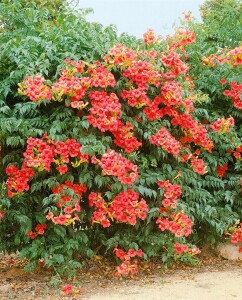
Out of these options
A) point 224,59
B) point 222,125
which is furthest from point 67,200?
point 224,59

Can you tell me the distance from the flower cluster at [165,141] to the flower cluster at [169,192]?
349mm

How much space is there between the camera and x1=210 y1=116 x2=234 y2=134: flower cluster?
598 centimetres

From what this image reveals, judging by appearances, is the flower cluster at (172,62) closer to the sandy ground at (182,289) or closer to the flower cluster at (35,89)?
the flower cluster at (35,89)

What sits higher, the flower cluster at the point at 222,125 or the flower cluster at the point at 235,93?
the flower cluster at the point at 235,93

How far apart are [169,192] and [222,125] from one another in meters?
1.13

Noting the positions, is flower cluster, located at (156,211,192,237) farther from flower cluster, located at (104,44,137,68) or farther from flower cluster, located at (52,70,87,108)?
flower cluster, located at (104,44,137,68)

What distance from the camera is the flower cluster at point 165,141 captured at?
5395mm

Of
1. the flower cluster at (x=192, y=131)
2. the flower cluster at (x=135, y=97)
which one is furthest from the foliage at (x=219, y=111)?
the flower cluster at (x=135, y=97)

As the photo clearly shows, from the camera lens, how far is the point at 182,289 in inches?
202

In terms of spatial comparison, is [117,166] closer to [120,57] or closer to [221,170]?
[120,57]

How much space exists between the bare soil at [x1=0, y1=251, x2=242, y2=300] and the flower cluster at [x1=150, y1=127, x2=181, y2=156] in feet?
4.51

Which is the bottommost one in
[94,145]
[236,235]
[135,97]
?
[236,235]

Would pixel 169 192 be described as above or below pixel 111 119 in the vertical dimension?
below

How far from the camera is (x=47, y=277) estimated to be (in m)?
5.56
